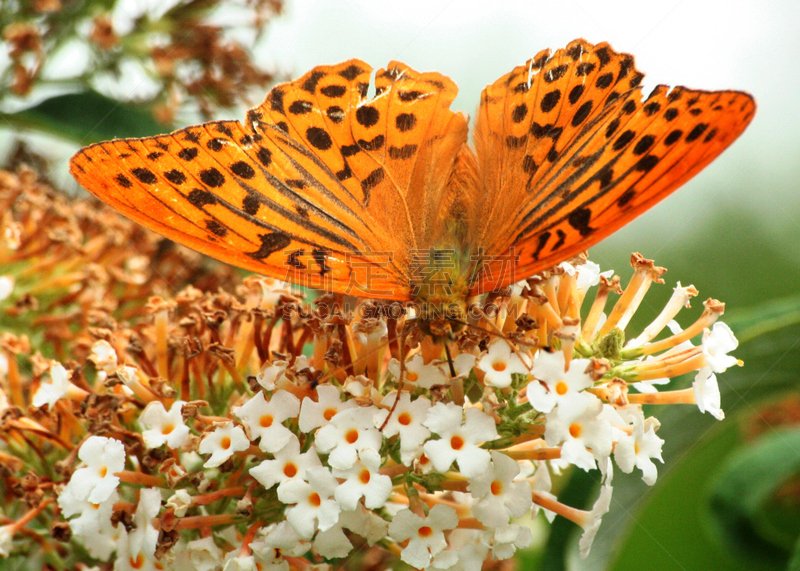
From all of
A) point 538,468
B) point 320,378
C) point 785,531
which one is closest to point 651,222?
point 785,531

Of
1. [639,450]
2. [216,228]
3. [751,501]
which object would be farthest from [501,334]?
[751,501]

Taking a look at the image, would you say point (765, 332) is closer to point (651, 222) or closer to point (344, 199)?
point (651, 222)

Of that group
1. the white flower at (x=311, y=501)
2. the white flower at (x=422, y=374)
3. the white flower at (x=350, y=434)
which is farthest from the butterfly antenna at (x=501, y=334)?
the white flower at (x=311, y=501)

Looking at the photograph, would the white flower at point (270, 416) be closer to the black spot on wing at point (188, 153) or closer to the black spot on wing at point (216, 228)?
the black spot on wing at point (216, 228)

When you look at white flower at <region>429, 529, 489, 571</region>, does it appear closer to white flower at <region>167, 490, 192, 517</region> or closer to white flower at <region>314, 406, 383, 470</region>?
white flower at <region>314, 406, 383, 470</region>

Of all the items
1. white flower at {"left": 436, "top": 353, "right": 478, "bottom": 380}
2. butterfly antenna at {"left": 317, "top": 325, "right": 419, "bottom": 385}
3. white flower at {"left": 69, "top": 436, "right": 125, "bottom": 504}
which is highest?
white flower at {"left": 436, "top": 353, "right": 478, "bottom": 380}

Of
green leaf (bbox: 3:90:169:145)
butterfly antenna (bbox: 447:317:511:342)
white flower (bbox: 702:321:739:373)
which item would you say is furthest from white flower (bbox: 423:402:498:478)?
green leaf (bbox: 3:90:169:145)

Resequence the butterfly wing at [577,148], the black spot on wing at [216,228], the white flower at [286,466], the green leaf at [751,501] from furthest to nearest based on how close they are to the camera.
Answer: the green leaf at [751,501]
the black spot on wing at [216,228]
the white flower at [286,466]
the butterfly wing at [577,148]
